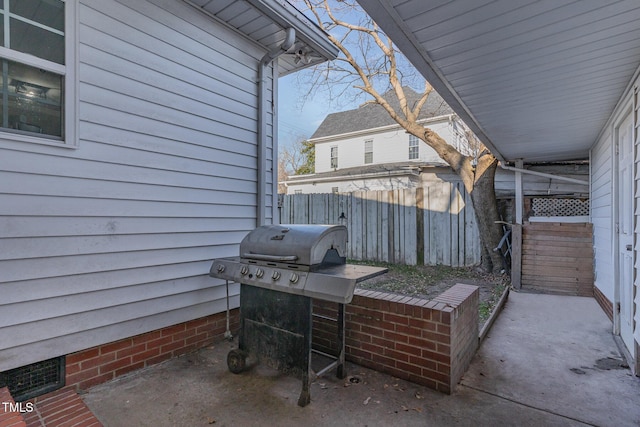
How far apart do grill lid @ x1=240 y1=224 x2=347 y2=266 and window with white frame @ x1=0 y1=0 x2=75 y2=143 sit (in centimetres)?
154

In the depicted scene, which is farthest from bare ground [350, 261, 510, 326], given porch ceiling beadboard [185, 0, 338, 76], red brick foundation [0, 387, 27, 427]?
red brick foundation [0, 387, 27, 427]

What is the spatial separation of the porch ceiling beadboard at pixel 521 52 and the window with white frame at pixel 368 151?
36.4 feet

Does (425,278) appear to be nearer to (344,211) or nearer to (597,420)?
(344,211)

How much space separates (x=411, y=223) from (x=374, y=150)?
320 inches

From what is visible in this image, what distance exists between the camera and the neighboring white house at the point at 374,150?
40.6 ft

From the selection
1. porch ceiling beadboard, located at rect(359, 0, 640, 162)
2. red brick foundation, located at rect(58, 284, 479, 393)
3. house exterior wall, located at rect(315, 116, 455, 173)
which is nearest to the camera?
porch ceiling beadboard, located at rect(359, 0, 640, 162)

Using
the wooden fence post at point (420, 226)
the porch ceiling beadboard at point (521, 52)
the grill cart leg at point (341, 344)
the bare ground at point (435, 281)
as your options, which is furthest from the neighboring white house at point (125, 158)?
the wooden fence post at point (420, 226)

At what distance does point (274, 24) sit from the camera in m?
3.34

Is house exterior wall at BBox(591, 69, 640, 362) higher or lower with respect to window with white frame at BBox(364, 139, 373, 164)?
lower

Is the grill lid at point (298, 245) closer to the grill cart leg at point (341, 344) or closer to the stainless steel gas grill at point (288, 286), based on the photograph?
A: the stainless steel gas grill at point (288, 286)

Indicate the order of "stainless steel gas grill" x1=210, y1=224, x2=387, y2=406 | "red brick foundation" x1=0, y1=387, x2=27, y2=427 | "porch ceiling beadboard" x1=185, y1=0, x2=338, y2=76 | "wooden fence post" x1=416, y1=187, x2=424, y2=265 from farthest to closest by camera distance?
"wooden fence post" x1=416, y1=187, x2=424, y2=265, "porch ceiling beadboard" x1=185, y1=0, x2=338, y2=76, "stainless steel gas grill" x1=210, y1=224, x2=387, y2=406, "red brick foundation" x1=0, y1=387, x2=27, y2=427

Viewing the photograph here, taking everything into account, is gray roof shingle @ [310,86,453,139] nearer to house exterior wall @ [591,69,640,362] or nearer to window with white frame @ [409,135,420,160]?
window with white frame @ [409,135,420,160]

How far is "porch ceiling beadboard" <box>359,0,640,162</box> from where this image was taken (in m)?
1.77

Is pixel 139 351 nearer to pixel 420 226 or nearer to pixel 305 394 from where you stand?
pixel 305 394
